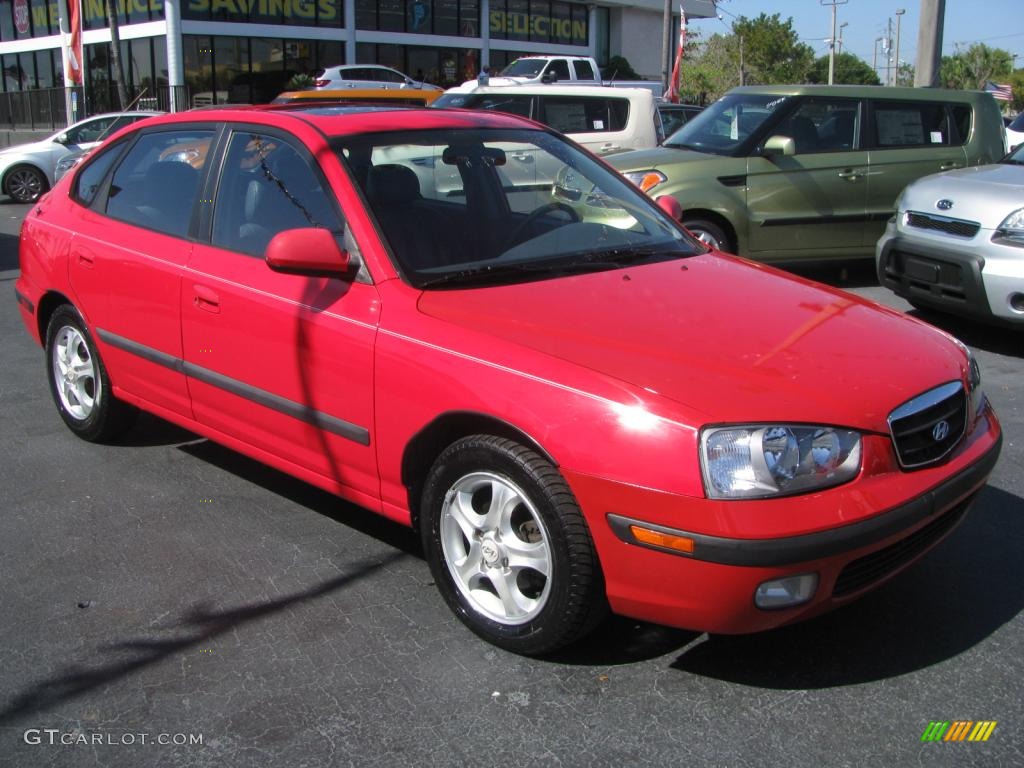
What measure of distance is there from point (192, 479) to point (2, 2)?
4113 centimetres

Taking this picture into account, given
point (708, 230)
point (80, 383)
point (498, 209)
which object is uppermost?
point (498, 209)

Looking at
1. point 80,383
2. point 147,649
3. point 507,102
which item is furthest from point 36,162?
point 147,649

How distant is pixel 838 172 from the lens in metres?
8.87

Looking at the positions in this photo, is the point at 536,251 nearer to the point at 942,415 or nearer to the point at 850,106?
the point at 942,415

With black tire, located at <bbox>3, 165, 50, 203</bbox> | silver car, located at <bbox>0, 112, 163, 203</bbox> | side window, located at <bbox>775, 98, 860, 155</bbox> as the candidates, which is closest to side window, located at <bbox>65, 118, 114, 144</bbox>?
silver car, located at <bbox>0, 112, 163, 203</bbox>

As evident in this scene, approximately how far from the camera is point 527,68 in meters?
27.8

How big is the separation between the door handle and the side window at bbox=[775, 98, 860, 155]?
248 inches

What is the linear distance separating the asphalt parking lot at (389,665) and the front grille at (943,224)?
292 cm

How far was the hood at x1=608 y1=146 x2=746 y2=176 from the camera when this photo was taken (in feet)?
28.6

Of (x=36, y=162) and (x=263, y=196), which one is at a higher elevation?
(x=263, y=196)

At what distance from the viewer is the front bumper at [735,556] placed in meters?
2.71

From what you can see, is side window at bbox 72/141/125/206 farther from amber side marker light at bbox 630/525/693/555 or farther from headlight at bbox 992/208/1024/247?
headlight at bbox 992/208/1024/247

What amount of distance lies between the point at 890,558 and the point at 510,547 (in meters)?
1.10

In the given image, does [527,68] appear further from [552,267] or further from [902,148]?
[552,267]
